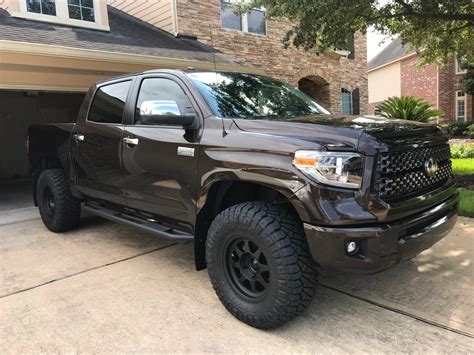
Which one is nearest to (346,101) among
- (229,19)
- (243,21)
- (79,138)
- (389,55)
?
(243,21)

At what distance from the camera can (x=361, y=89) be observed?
17406mm

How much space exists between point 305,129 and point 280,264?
93 centimetres

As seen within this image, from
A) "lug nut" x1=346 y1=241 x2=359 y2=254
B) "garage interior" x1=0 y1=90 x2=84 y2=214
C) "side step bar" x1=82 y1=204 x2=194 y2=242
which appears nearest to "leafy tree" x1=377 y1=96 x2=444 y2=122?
"garage interior" x1=0 y1=90 x2=84 y2=214

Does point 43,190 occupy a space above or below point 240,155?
below

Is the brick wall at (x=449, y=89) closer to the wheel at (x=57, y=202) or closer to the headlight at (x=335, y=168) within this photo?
the wheel at (x=57, y=202)

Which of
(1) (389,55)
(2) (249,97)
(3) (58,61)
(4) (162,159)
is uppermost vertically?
(1) (389,55)

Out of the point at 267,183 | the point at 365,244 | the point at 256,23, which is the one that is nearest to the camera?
the point at 365,244

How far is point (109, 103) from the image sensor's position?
15.1 ft

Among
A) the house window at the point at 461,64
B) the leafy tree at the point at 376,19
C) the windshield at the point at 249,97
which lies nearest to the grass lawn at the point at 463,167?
the leafy tree at the point at 376,19

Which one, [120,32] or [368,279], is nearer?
[368,279]

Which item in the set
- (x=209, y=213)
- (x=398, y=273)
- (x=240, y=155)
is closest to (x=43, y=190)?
(x=209, y=213)

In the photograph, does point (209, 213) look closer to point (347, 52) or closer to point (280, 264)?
point (280, 264)

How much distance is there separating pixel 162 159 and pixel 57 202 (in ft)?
7.62

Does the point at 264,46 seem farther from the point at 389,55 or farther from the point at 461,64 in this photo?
the point at 389,55
